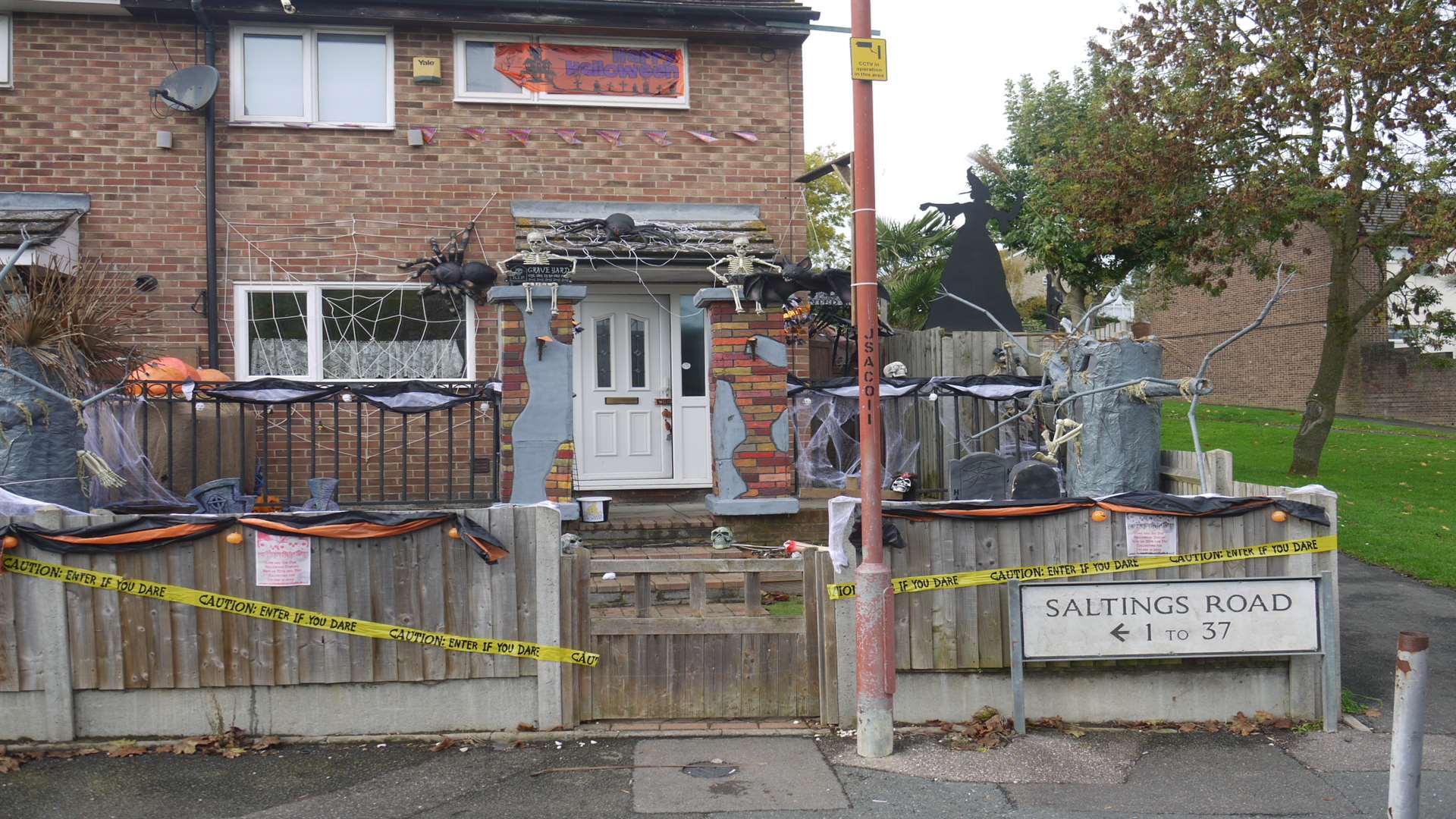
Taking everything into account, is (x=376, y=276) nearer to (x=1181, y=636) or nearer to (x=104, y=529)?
(x=104, y=529)

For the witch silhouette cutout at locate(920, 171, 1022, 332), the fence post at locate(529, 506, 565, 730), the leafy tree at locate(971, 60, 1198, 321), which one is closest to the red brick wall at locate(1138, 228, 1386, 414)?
the leafy tree at locate(971, 60, 1198, 321)

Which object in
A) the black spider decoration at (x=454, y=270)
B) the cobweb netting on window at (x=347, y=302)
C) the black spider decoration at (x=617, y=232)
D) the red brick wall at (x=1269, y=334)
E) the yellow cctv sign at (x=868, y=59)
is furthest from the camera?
the red brick wall at (x=1269, y=334)

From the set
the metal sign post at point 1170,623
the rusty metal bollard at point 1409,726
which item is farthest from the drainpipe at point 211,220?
the rusty metal bollard at point 1409,726

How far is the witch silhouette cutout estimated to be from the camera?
1308cm

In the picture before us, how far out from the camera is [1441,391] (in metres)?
27.0

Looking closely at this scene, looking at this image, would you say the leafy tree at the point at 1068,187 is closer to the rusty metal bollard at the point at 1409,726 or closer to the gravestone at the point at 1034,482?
the gravestone at the point at 1034,482

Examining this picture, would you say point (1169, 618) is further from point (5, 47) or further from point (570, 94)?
point (5, 47)

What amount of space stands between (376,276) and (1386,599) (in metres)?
9.30

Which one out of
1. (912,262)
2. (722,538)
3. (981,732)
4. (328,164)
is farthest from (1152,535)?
(912,262)

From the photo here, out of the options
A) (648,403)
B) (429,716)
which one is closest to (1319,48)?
(648,403)

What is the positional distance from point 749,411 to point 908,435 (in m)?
2.31

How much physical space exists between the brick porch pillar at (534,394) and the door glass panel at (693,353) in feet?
8.75

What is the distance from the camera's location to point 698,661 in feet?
20.0

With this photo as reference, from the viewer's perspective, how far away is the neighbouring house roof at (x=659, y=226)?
410 inches
